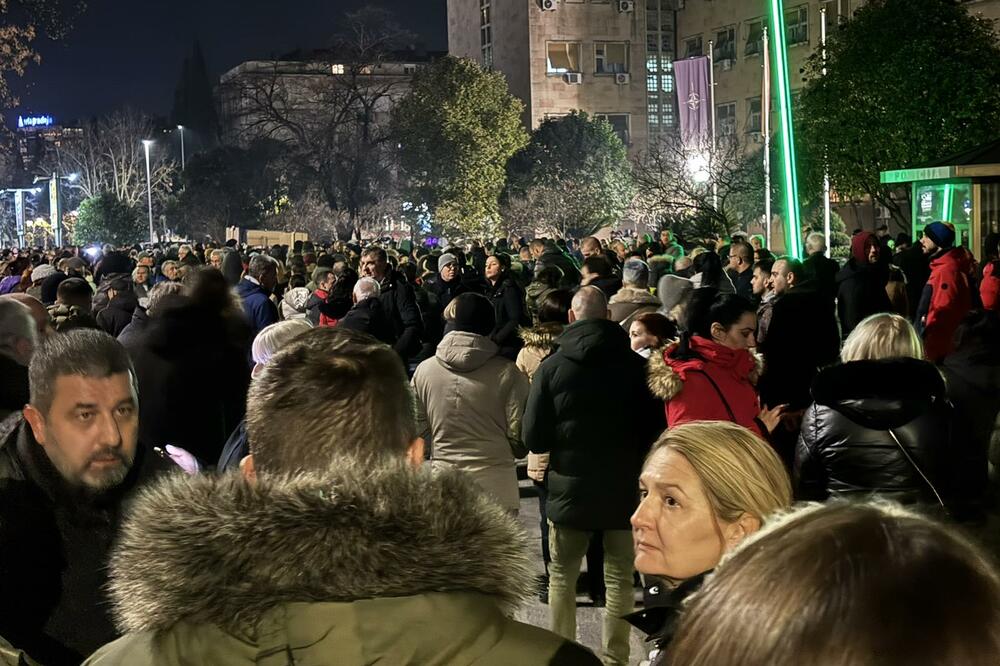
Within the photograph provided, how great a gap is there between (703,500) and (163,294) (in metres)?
4.72

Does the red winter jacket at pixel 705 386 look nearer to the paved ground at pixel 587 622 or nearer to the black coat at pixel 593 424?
the black coat at pixel 593 424

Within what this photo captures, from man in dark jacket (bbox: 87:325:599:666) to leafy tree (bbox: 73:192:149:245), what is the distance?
190 feet

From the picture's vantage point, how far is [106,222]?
57.5 metres

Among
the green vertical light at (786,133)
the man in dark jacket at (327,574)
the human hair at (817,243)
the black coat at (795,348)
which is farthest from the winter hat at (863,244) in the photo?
the man in dark jacket at (327,574)

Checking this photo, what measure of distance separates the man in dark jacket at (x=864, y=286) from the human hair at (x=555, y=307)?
12.2 ft

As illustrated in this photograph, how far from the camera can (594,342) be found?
6172 mm

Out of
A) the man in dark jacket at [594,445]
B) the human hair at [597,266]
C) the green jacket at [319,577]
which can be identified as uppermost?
the human hair at [597,266]

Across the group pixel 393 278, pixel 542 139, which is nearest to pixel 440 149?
pixel 542 139

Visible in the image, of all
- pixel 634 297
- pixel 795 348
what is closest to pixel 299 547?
pixel 795 348

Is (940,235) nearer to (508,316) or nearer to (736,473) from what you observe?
(508,316)

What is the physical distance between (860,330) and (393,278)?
683 cm

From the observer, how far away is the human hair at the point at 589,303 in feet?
23.3

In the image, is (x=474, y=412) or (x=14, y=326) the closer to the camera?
(x=14, y=326)

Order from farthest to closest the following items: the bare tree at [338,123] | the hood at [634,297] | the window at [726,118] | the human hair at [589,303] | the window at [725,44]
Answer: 1. the window at [725,44]
2. the window at [726,118]
3. the bare tree at [338,123]
4. the hood at [634,297]
5. the human hair at [589,303]
